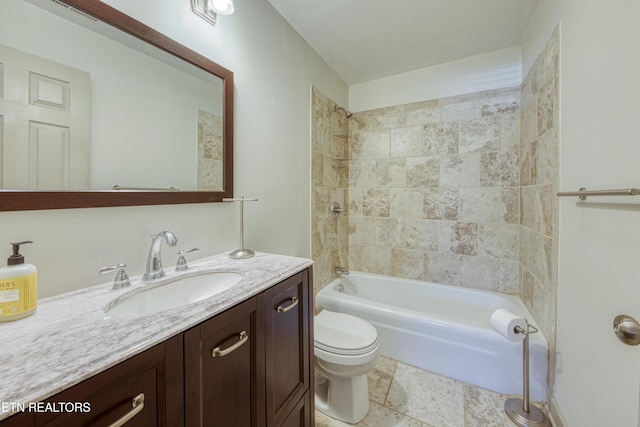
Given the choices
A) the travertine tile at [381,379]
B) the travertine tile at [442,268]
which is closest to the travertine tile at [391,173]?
the travertine tile at [442,268]

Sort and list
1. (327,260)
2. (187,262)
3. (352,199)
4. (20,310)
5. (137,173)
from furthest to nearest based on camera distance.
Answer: (352,199)
(327,260)
(187,262)
(137,173)
(20,310)

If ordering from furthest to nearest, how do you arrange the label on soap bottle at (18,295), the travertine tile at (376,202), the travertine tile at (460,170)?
the travertine tile at (376,202) → the travertine tile at (460,170) → the label on soap bottle at (18,295)

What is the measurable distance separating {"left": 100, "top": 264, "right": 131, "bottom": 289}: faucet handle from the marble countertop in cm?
2

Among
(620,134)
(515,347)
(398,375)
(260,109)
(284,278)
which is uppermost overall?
(260,109)

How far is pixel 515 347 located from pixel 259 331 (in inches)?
64.9

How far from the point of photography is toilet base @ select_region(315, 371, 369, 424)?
138 cm

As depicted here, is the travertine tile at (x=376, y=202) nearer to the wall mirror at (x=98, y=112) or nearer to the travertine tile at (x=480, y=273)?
the travertine tile at (x=480, y=273)

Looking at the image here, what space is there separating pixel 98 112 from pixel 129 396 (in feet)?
2.98

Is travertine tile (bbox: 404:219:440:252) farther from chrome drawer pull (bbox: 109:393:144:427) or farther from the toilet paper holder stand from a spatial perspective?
chrome drawer pull (bbox: 109:393:144:427)

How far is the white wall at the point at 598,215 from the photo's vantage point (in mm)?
797

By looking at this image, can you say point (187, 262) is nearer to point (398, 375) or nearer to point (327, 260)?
point (327, 260)

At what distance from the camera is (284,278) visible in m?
0.99

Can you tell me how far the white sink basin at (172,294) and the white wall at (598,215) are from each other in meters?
1.42

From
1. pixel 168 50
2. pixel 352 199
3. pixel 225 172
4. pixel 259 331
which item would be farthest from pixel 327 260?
pixel 168 50
